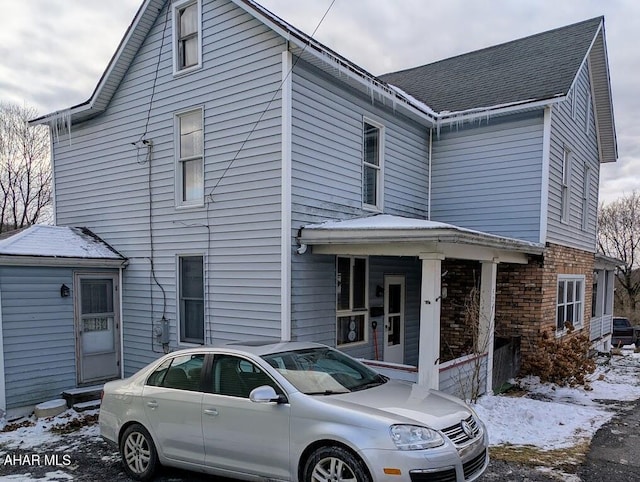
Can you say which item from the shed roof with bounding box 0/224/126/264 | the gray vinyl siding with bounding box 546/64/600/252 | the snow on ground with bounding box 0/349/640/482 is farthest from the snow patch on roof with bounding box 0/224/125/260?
the gray vinyl siding with bounding box 546/64/600/252

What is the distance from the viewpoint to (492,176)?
10688 mm


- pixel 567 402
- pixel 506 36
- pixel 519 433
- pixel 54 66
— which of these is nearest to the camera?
pixel 519 433

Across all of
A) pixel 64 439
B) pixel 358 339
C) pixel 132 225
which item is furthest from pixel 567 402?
pixel 132 225

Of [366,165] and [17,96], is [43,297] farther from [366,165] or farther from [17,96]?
[17,96]

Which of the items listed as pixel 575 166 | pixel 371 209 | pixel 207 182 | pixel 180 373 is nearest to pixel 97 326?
pixel 207 182

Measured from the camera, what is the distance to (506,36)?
16.2m

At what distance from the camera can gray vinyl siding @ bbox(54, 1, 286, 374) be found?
770 cm

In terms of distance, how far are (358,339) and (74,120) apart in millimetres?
8107

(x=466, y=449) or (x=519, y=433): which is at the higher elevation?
(x=466, y=449)

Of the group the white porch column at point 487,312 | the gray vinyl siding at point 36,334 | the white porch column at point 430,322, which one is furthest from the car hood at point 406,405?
the gray vinyl siding at point 36,334

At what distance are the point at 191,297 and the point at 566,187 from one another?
360 inches

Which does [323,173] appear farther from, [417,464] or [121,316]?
[417,464]

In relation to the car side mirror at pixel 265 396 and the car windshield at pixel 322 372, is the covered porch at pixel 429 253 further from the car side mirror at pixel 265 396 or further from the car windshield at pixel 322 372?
the car side mirror at pixel 265 396

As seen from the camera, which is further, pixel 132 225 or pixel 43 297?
pixel 132 225
